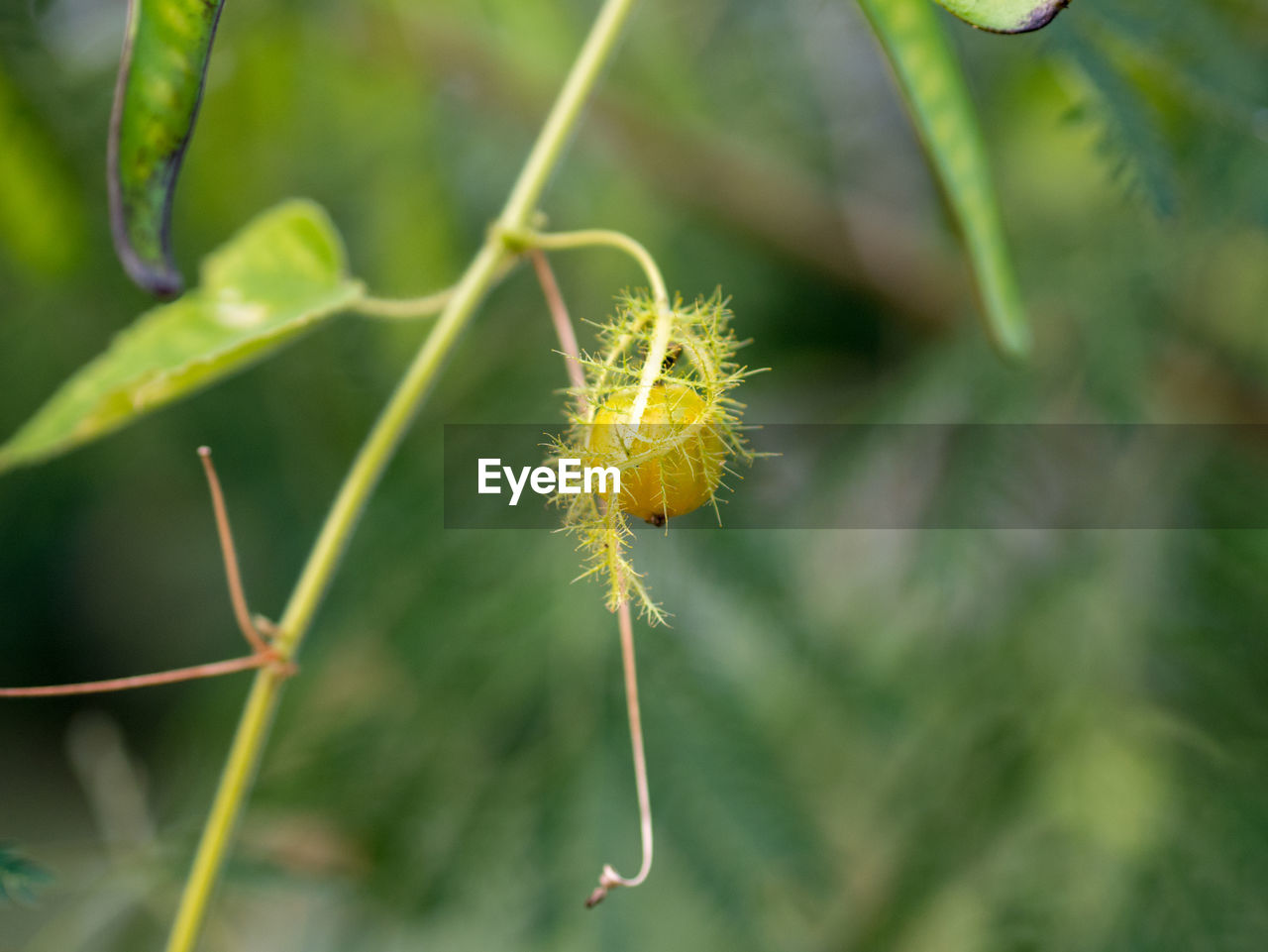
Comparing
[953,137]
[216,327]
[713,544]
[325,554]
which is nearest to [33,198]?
[216,327]

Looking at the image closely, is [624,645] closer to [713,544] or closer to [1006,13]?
[1006,13]

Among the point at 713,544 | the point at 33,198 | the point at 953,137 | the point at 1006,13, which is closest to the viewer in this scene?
the point at 1006,13

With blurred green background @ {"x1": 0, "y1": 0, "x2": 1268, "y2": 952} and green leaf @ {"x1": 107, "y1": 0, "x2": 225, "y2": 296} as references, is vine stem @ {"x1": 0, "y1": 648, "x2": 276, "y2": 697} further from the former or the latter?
blurred green background @ {"x1": 0, "y1": 0, "x2": 1268, "y2": 952}

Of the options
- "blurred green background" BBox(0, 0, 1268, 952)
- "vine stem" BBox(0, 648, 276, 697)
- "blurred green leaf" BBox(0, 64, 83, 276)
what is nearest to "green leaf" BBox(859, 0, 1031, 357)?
"blurred green background" BBox(0, 0, 1268, 952)

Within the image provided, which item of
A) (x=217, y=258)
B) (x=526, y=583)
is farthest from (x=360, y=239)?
(x=217, y=258)

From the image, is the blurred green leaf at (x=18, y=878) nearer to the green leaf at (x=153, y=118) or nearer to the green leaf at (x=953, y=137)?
the green leaf at (x=153, y=118)

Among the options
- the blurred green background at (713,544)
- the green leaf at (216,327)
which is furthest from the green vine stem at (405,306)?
the blurred green background at (713,544)

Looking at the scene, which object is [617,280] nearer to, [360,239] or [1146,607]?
[360,239]
